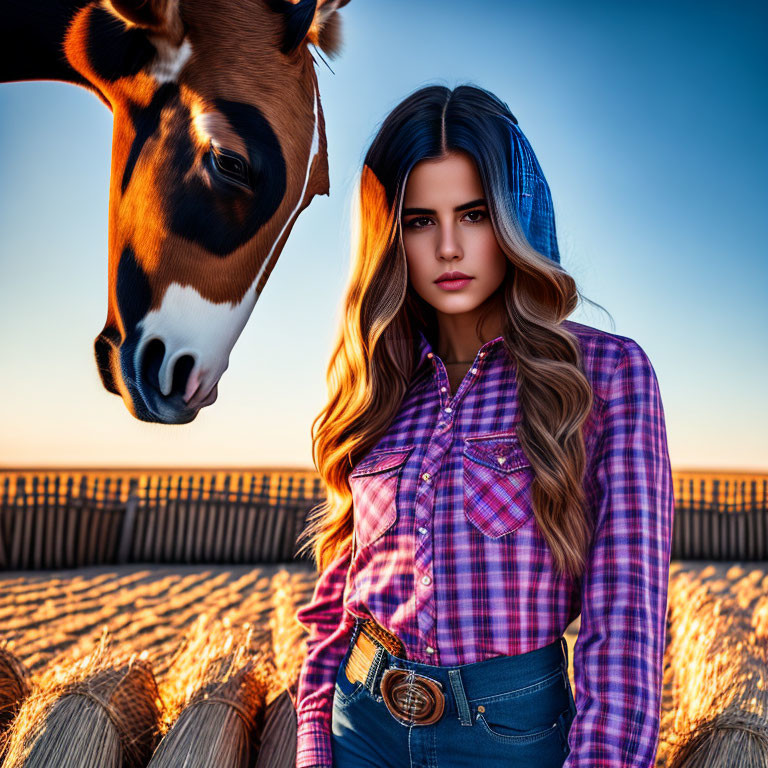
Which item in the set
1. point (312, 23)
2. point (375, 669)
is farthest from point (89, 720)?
point (312, 23)

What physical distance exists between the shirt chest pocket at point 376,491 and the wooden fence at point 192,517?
2.13m

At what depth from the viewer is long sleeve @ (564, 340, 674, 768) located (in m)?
0.83

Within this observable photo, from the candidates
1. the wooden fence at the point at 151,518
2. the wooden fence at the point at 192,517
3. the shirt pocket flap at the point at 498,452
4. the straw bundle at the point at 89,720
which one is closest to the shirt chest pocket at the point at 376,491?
the shirt pocket flap at the point at 498,452

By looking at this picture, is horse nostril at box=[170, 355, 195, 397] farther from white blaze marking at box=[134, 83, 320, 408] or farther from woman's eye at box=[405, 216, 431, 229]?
woman's eye at box=[405, 216, 431, 229]

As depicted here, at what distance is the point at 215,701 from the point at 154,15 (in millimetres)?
1330

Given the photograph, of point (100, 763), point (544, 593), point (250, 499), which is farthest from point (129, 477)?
point (544, 593)

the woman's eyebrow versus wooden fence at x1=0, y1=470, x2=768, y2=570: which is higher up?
the woman's eyebrow

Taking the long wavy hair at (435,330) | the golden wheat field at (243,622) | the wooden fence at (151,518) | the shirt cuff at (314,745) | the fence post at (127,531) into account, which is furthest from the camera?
the fence post at (127,531)

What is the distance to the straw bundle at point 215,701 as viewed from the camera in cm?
124

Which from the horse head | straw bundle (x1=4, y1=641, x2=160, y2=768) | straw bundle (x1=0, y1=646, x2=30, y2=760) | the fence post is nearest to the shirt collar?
the horse head

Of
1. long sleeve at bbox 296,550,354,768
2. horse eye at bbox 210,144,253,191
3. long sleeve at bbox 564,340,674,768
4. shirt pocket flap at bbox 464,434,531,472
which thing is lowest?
long sleeve at bbox 296,550,354,768

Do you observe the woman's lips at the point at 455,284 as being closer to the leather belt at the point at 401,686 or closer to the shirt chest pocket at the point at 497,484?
the shirt chest pocket at the point at 497,484

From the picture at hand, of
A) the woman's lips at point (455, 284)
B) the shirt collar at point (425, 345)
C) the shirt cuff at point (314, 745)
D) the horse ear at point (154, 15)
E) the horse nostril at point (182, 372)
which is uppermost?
the horse ear at point (154, 15)

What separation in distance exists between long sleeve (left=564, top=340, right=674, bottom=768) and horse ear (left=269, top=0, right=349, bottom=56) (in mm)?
903
